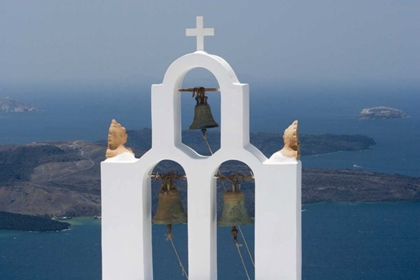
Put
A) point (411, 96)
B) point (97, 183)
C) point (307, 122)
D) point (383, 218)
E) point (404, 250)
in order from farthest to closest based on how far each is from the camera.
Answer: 1. point (411, 96)
2. point (307, 122)
3. point (97, 183)
4. point (383, 218)
5. point (404, 250)

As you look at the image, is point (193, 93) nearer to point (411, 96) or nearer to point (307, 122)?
point (307, 122)

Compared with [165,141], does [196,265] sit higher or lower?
lower

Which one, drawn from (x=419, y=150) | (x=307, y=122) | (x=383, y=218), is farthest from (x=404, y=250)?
(x=307, y=122)

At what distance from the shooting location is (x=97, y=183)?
4625cm

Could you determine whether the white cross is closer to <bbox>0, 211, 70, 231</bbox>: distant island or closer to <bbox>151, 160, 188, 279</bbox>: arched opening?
<bbox>151, 160, 188, 279</bbox>: arched opening

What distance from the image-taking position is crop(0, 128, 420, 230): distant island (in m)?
41.9

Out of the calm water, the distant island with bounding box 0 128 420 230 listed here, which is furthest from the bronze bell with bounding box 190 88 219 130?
the distant island with bounding box 0 128 420 230

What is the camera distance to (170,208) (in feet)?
25.2

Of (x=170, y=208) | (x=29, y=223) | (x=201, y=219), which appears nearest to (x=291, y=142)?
(x=201, y=219)

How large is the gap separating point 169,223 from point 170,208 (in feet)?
0.36

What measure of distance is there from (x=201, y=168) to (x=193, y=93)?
631 millimetres

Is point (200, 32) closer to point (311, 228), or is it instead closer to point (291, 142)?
point (291, 142)

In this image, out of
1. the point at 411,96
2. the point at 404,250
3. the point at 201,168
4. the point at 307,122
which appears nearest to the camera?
the point at 201,168

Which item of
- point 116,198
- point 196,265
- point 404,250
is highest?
point 116,198
